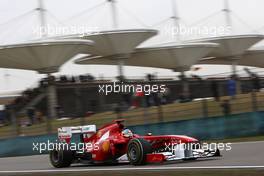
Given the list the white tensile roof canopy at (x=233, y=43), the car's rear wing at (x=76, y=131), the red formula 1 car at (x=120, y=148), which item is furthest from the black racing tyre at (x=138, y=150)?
the white tensile roof canopy at (x=233, y=43)

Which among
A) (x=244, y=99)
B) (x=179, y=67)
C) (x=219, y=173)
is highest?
(x=179, y=67)

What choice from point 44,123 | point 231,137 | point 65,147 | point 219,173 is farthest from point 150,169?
point 44,123

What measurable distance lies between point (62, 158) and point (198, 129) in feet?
28.5

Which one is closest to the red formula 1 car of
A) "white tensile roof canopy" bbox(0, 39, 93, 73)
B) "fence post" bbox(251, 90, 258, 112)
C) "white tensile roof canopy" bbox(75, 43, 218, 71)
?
"fence post" bbox(251, 90, 258, 112)

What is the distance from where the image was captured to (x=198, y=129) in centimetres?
2083

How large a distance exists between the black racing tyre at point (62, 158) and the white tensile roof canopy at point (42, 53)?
131 feet

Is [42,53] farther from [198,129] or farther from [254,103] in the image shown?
[254,103]

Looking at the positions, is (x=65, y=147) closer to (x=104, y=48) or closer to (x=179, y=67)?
(x=104, y=48)

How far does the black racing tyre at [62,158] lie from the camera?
13078 millimetres

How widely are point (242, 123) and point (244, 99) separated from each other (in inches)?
42.5

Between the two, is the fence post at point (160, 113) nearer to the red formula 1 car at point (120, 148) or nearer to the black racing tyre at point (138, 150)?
the red formula 1 car at point (120, 148)

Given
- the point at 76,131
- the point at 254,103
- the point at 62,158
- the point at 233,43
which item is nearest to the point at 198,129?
the point at 254,103

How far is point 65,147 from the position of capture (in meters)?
13.2

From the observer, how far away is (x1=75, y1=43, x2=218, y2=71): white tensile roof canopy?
219 ft
